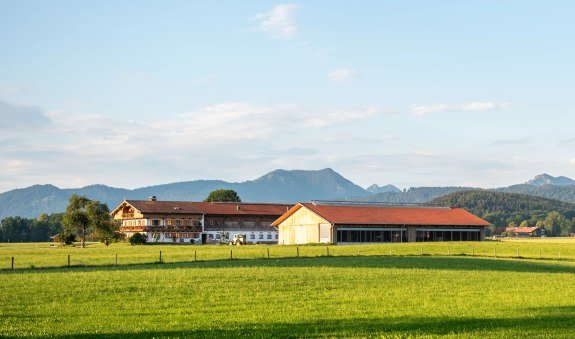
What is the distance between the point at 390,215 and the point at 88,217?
47175 millimetres

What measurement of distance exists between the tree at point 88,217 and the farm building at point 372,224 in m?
28.1

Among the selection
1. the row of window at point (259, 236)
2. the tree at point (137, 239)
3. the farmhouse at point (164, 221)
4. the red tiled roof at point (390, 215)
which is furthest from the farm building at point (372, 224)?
the tree at point (137, 239)

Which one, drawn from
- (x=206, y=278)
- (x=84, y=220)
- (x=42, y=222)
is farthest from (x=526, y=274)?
(x=42, y=222)

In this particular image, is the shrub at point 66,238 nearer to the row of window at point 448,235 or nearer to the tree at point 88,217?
the tree at point 88,217

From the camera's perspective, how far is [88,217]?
108188mm

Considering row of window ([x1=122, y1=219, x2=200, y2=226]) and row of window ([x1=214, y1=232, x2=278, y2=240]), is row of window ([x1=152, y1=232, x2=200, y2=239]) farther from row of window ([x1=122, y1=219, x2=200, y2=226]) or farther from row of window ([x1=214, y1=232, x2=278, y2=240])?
row of window ([x1=214, y1=232, x2=278, y2=240])

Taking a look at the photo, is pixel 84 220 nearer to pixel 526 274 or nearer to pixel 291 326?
pixel 526 274

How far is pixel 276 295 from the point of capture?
95.6ft

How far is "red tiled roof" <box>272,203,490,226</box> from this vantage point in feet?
351

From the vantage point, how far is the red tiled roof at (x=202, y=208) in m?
129

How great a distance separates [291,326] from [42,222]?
17435 cm

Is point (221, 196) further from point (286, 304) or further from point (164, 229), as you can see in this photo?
point (286, 304)

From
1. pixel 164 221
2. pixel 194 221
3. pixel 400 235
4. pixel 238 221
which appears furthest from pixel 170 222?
pixel 400 235

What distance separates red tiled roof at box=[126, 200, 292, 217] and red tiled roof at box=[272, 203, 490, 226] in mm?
16919
